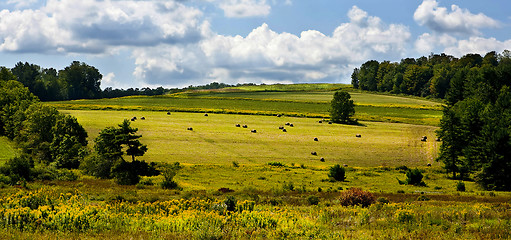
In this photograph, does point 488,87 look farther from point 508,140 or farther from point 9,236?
point 9,236

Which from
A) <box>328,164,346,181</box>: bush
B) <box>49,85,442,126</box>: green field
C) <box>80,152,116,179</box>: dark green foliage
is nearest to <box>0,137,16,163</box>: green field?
<box>80,152,116,179</box>: dark green foliage

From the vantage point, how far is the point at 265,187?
1841 inches

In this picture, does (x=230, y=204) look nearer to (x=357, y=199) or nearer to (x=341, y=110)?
(x=357, y=199)

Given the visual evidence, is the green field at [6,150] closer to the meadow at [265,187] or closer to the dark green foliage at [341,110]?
the meadow at [265,187]

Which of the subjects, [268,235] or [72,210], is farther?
[72,210]

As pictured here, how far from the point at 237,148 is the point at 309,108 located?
7142cm

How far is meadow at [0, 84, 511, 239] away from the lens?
733 inches

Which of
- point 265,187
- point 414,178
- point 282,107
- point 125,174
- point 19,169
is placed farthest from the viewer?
point 282,107

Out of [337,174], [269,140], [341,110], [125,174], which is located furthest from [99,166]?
[341,110]

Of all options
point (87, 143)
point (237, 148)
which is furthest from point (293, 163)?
point (87, 143)

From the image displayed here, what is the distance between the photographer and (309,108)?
146000 mm

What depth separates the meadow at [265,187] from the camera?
18.6 meters

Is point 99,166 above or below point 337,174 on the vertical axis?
above

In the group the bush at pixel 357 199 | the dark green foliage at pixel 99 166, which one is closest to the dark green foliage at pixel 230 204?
the bush at pixel 357 199
